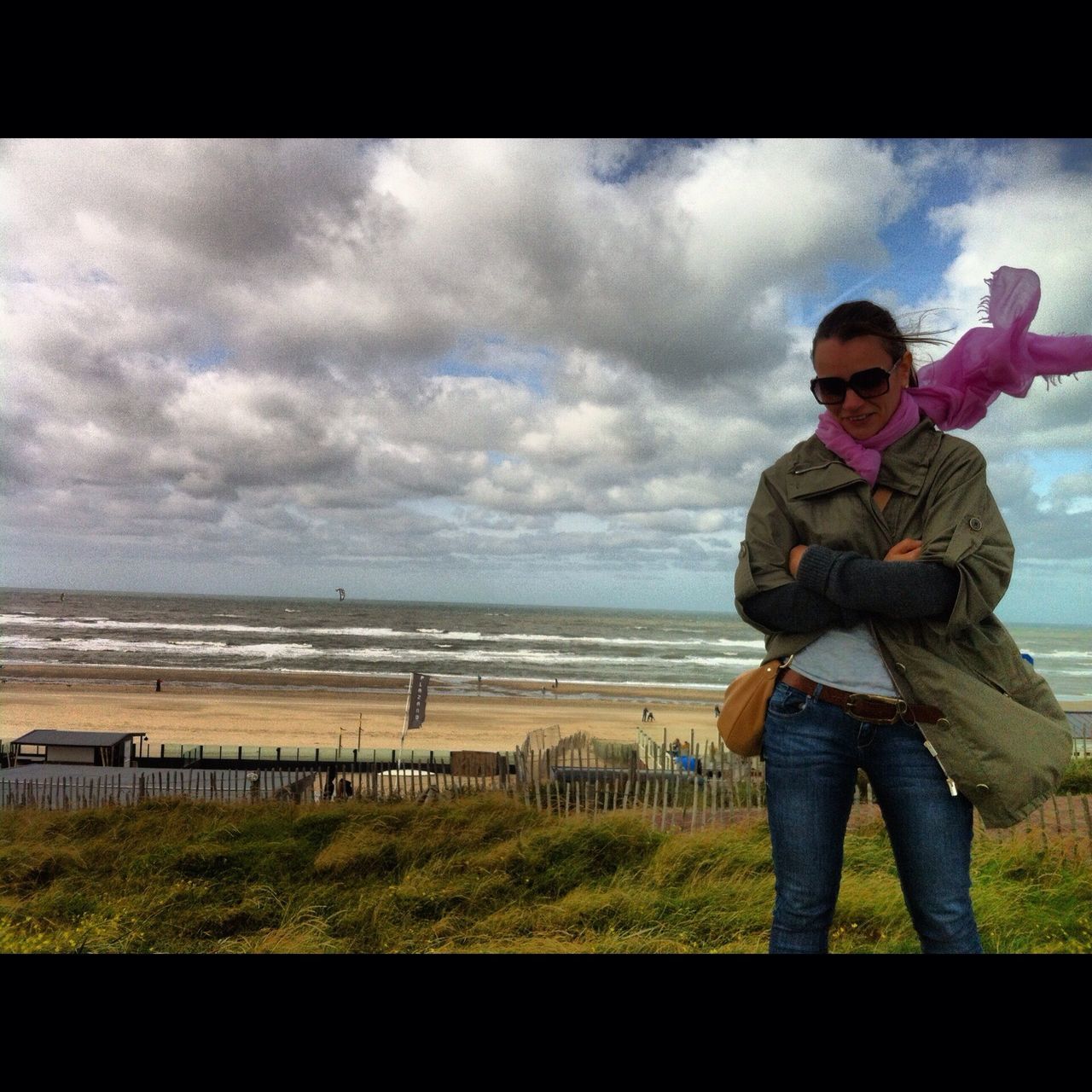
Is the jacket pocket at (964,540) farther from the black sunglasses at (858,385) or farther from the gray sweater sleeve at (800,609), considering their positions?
the black sunglasses at (858,385)

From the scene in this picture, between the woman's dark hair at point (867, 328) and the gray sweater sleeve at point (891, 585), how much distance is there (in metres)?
0.46

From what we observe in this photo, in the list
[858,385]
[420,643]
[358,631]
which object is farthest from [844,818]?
[358,631]

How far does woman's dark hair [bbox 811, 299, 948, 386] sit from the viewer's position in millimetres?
1560

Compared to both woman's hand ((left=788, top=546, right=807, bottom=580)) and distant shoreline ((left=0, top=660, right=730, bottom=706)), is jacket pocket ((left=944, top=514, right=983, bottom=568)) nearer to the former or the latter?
woman's hand ((left=788, top=546, right=807, bottom=580))

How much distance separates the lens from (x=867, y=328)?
1.56 m

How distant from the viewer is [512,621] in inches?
1577

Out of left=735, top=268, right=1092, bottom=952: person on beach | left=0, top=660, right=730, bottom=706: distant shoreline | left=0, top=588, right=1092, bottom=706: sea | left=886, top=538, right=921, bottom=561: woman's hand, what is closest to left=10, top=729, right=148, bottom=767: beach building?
left=735, top=268, right=1092, bottom=952: person on beach

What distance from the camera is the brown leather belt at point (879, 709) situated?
1.41 metres

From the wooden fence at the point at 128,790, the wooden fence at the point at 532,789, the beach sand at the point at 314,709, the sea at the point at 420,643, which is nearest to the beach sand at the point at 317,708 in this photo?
the beach sand at the point at 314,709

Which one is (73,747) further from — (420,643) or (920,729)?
(420,643)

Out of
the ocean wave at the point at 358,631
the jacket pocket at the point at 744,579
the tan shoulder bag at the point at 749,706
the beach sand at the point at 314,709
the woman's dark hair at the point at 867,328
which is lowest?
the beach sand at the point at 314,709
